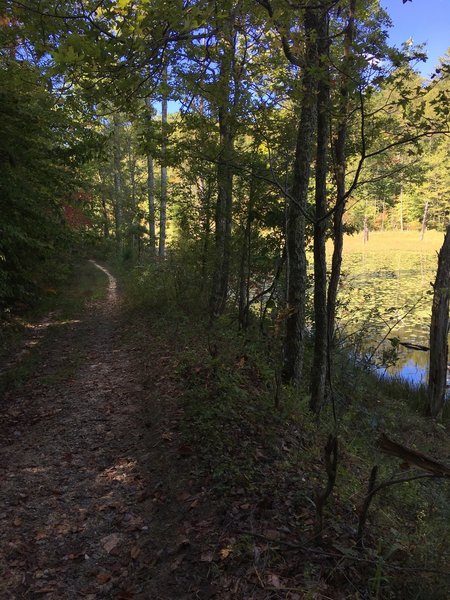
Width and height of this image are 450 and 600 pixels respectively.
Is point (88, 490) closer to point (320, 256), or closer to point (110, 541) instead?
point (110, 541)

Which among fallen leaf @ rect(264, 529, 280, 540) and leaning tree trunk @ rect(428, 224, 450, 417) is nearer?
fallen leaf @ rect(264, 529, 280, 540)

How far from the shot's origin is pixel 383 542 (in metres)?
3.32

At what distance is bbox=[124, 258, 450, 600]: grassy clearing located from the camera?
2.96 metres

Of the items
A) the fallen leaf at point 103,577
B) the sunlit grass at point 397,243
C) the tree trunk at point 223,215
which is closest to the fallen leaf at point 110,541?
the fallen leaf at point 103,577

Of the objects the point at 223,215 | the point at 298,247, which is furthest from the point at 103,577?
the point at 223,215

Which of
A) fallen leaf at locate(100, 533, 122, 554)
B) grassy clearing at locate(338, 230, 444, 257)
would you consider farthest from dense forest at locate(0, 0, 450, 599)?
grassy clearing at locate(338, 230, 444, 257)

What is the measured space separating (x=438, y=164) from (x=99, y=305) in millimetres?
38988

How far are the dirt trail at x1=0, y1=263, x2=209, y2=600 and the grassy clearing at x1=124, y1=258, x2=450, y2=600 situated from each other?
1.63ft

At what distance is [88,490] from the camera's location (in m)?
4.61

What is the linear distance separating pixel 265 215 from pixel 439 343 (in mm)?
5719

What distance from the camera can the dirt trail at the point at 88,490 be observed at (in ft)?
11.2

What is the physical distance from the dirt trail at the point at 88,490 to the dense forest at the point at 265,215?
0.44 m

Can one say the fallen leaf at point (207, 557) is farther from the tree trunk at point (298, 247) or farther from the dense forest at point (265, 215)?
the tree trunk at point (298, 247)

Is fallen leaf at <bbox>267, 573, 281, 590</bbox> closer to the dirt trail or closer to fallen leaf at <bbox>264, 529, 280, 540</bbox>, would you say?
fallen leaf at <bbox>264, 529, 280, 540</bbox>
